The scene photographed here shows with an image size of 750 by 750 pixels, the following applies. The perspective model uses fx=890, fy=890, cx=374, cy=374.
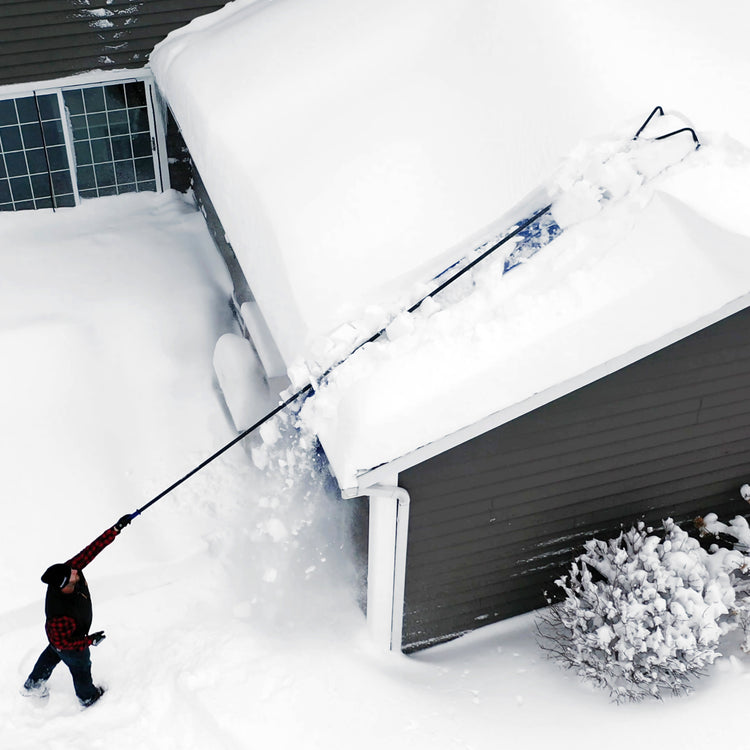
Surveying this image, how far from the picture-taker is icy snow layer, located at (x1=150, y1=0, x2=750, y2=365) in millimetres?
5648

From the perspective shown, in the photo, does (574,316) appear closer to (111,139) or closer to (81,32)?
(81,32)

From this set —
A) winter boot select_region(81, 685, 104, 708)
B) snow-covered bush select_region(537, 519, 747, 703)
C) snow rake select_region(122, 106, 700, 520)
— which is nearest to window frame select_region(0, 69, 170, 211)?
snow rake select_region(122, 106, 700, 520)

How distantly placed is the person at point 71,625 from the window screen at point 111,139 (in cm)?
485

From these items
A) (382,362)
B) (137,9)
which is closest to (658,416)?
(382,362)

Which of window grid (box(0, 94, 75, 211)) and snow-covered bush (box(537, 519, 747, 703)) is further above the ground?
window grid (box(0, 94, 75, 211))

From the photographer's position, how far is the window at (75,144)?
881 centimetres

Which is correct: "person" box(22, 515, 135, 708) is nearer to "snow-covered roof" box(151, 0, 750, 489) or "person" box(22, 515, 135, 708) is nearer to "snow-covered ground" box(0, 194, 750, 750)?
"snow-covered ground" box(0, 194, 750, 750)

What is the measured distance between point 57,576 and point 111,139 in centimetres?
539

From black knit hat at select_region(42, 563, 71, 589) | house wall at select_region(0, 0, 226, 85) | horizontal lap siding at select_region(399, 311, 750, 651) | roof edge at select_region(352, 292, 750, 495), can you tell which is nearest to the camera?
roof edge at select_region(352, 292, 750, 495)

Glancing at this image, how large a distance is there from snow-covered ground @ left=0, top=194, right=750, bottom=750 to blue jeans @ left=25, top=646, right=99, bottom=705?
14cm

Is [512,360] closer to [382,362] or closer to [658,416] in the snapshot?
[382,362]

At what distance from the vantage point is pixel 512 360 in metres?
4.90

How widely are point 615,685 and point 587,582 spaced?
0.73m

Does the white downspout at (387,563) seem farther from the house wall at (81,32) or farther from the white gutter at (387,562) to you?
the house wall at (81,32)
